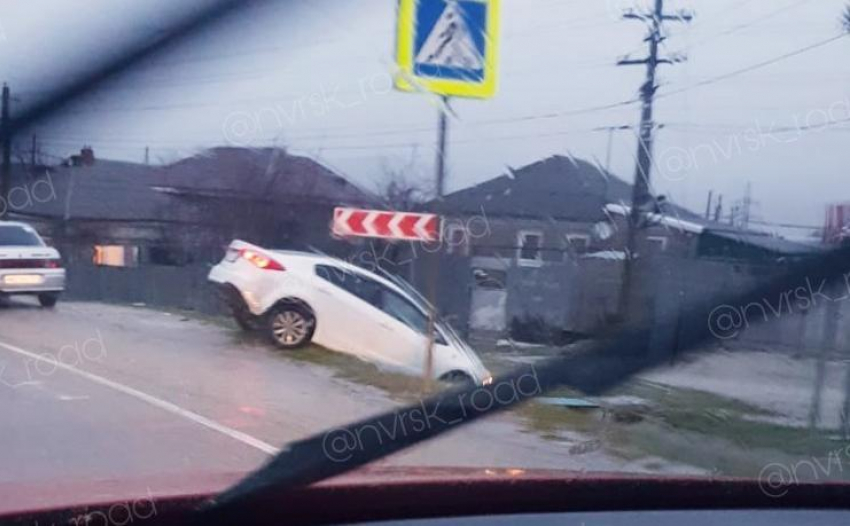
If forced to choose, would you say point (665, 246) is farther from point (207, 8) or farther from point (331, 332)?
point (207, 8)

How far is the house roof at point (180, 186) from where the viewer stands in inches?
230

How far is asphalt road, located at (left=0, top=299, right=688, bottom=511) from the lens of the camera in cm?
620

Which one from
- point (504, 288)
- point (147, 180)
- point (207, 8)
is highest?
point (207, 8)

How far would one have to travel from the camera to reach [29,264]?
7004mm

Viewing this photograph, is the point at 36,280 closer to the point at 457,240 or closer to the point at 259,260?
the point at 259,260

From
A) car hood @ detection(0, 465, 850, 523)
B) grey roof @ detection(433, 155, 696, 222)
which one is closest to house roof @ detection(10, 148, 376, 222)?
grey roof @ detection(433, 155, 696, 222)

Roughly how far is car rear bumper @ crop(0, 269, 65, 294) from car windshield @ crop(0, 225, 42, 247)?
41cm

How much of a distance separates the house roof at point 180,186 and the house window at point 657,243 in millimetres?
3126

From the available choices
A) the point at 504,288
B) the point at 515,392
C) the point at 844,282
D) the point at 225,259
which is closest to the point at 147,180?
the point at 225,259

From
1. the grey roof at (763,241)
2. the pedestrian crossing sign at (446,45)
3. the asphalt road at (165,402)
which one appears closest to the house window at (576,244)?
the grey roof at (763,241)

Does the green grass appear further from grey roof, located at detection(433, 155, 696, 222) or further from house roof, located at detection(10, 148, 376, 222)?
house roof, located at detection(10, 148, 376, 222)

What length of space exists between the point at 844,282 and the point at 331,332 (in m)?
3.53

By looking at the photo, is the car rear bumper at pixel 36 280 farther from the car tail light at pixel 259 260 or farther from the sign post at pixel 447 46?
the sign post at pixel 447 46

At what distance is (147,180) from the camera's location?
639 centimetres
